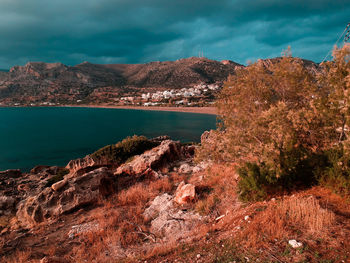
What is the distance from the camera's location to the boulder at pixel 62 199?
944cm

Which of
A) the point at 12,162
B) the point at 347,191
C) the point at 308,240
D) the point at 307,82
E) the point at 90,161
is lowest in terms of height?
the point at 12,162

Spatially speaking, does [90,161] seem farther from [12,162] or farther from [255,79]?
[12,162]

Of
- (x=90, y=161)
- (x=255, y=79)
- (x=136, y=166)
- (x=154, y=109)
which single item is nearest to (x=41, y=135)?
(x=90, y=161)

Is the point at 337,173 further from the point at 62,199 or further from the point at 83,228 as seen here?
the point at 62,199

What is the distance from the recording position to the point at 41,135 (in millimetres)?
56938

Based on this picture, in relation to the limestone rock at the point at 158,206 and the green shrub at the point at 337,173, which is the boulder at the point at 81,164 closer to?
the limestone rock at the point at 158,206

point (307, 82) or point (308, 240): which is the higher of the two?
point (307, 82)

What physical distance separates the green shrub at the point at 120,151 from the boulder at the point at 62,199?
7631mm

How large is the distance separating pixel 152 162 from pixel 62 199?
5.75m

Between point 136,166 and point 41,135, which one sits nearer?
point 136,166

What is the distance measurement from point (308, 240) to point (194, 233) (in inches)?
114

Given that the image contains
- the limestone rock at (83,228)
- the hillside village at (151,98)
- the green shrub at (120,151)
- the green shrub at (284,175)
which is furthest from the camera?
the hillside village at (151,98)

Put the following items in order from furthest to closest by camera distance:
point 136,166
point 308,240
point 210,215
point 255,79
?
point 136,166, point 255,79, point 210,215, point 308,240

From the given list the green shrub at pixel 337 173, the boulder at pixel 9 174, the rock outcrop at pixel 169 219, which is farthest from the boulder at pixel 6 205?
the green shrub at pixel 337 173
